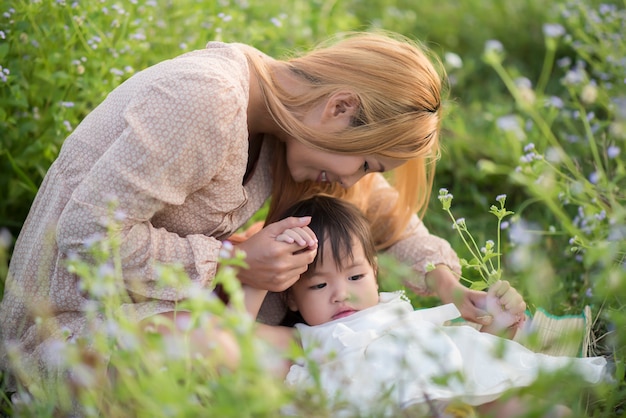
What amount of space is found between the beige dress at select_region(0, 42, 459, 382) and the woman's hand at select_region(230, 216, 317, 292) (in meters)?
0.11

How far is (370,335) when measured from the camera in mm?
1871

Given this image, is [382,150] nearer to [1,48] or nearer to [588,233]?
[588,233]

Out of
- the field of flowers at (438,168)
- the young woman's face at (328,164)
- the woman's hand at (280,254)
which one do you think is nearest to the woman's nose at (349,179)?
the young woman's face at (328,164)

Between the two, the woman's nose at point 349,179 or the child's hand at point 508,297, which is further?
the woman's nose at point 349,179

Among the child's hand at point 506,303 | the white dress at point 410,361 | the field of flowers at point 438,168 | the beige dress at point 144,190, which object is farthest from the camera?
the child's hand at point 506,303

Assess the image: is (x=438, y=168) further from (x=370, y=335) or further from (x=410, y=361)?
(x=410, y=361)

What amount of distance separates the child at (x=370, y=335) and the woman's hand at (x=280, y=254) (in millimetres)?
13

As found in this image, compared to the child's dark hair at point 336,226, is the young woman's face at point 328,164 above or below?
above

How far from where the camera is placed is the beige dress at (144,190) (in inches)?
72.0

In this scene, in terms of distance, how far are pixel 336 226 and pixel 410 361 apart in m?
0.59

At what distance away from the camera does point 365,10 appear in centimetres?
471

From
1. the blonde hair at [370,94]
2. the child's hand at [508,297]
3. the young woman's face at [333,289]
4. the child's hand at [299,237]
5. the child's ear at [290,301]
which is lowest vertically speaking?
the child's ear at [290,301]

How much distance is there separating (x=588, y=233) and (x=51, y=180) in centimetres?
156

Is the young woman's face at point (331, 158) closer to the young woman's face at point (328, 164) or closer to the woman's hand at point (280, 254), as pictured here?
the young woman's face at point (328, 164)
